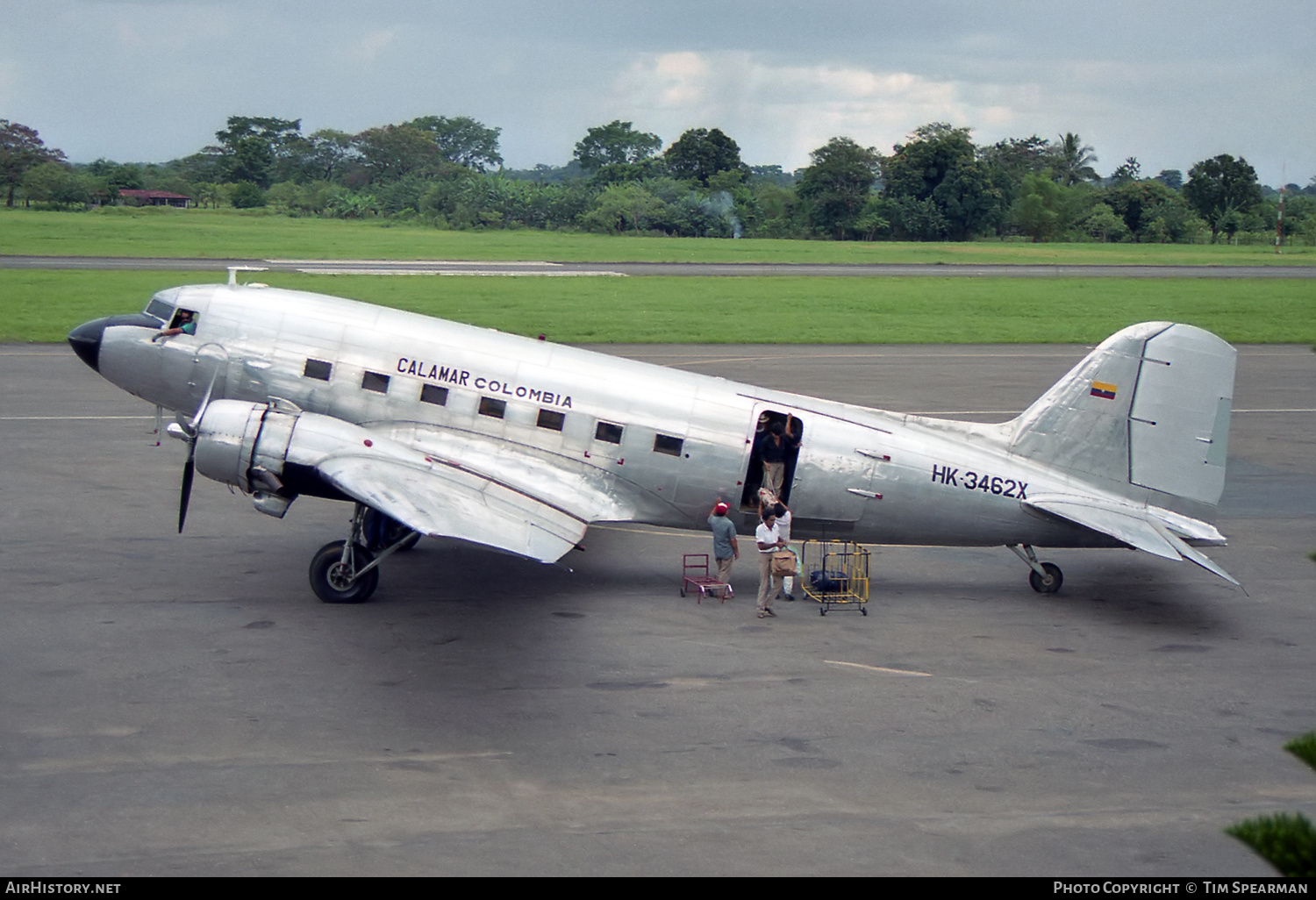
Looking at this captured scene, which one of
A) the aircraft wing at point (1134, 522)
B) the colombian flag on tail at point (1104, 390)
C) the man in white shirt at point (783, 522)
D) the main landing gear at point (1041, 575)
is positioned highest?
the colombian flag on tail at point (1104, 390)

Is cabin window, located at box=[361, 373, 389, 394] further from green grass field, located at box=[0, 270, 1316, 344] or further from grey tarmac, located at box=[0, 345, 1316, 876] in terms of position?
green grass field, located at box=[0, 270, 1316, 344]

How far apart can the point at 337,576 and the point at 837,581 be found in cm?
766

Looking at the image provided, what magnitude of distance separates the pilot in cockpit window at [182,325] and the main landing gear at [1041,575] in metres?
13.7

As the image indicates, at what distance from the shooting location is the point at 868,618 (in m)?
18.7

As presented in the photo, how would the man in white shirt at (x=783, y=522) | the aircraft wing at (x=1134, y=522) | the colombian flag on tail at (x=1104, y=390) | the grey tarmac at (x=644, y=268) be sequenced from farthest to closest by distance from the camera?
the grey tarmac at (x=644, y=268)
the colombian flag on tail at (x=1104, y=390)
the man in white shirt at (x=783, y=522)
the aircraft wing at (x=1134, y=522)

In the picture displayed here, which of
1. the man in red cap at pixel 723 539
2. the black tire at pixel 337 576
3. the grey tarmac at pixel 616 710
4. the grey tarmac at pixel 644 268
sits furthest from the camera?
the grey tarmac at pixel 644 268

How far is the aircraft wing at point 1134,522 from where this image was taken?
1805cm

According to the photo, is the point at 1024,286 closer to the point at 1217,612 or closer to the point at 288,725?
the point at 1217,612

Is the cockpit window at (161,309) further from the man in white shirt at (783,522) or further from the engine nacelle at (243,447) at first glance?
the man in white shirt at (783,522)

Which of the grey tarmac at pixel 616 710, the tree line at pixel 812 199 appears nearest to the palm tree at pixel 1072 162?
the tree line at pixel 812 199

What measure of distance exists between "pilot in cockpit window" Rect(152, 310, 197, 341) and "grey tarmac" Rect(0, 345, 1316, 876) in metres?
3.71

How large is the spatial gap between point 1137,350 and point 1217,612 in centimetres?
428

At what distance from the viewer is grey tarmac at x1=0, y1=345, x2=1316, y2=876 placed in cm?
1146

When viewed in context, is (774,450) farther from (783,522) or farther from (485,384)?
(485,384)
